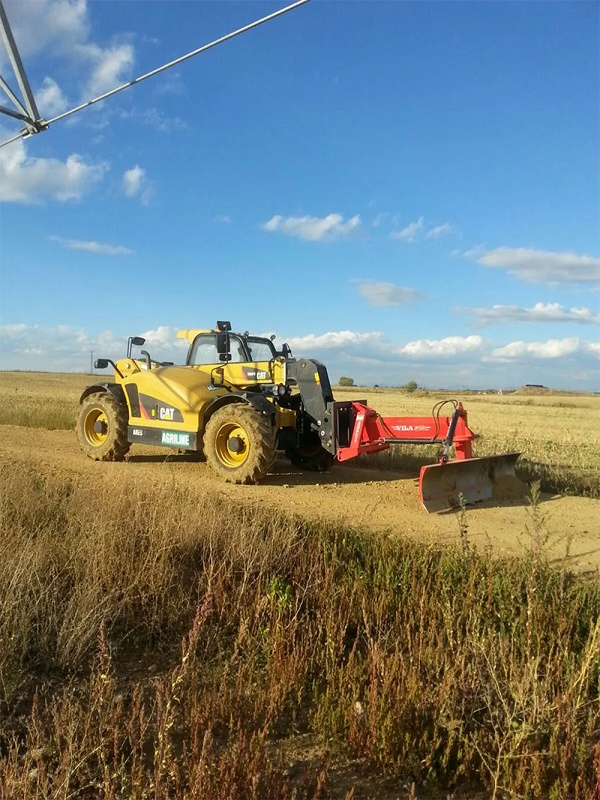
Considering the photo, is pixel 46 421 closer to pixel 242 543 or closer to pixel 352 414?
pixel 352 414

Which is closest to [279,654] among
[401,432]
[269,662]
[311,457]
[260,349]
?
[269,662]

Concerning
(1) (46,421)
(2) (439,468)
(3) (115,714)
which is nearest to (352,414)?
(2) (439,468)

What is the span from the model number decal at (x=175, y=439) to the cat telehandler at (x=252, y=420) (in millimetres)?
19

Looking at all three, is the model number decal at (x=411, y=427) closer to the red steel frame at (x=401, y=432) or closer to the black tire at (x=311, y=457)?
the red steel frame at (x=401, y=432)

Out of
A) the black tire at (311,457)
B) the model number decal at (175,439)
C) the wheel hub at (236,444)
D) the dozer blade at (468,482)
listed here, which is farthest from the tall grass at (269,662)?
the black tire at (311,457)

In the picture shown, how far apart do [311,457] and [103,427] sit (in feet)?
12.4

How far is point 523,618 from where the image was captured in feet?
13.3

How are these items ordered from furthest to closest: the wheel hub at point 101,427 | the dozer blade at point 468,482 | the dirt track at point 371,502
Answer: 1. the wheel hub at point 101,427
2. the dozer blade at point 468,482
3. the dirt track at point 371,502

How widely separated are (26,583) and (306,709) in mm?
2027

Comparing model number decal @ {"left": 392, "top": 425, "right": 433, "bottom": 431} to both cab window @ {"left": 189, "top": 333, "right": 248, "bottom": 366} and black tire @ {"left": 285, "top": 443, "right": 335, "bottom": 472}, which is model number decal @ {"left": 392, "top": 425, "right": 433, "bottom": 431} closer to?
black tire @ {"left": 285, "top": 443, "right": 335, "bottom": 472}

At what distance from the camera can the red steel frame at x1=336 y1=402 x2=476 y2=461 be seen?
28.9ft

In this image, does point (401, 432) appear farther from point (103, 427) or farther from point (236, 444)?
point (103, 427)

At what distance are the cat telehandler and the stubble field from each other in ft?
5.74

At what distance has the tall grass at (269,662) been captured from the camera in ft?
9.28
